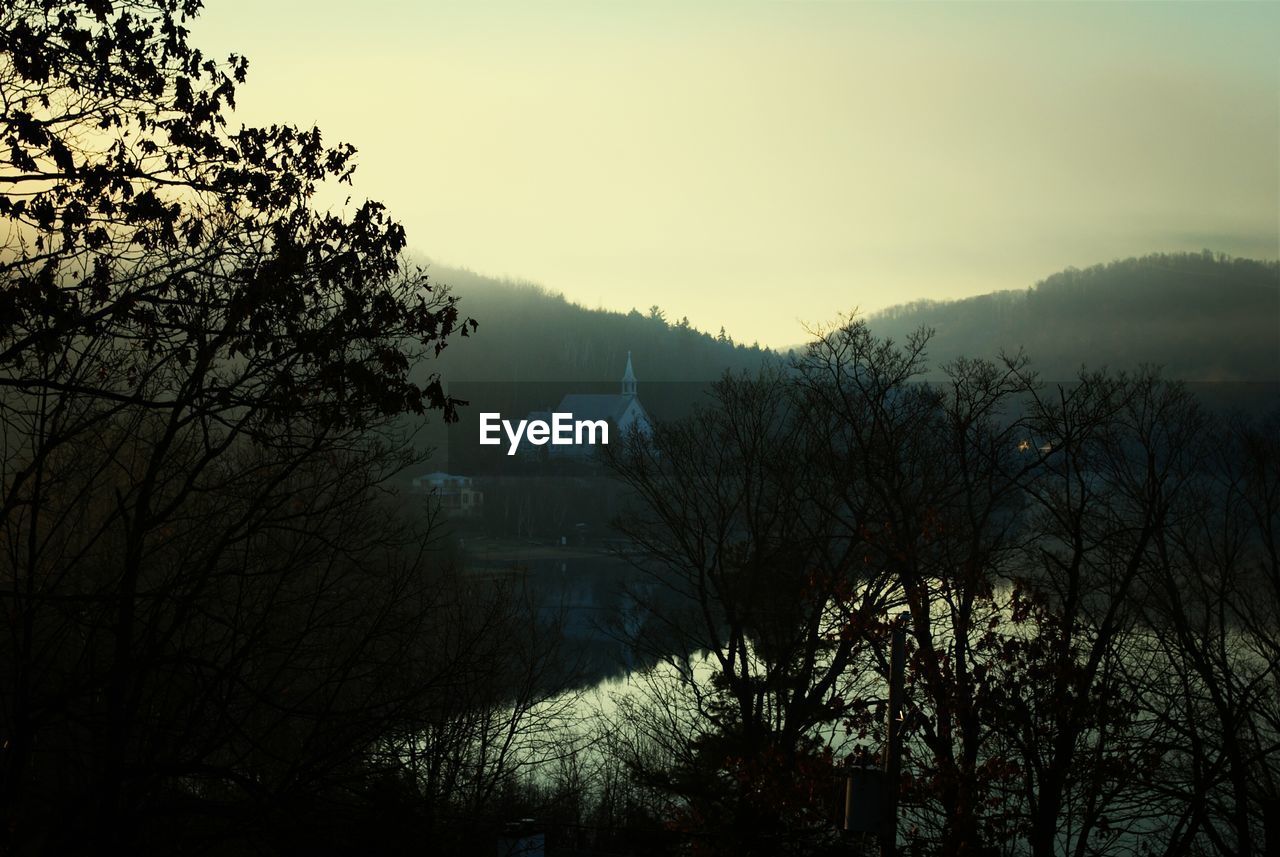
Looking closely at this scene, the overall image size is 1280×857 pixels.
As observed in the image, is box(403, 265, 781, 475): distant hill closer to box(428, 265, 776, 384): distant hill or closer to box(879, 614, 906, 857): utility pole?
box(428, 265, 776, 384): distant hill

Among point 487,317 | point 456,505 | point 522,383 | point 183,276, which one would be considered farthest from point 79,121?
point 487,317

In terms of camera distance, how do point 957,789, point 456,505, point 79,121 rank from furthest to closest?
point 456,505
point 957,789
point 79,121

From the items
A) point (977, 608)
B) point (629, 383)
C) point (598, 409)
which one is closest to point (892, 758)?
point (977, 608)

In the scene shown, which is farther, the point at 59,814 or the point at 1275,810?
the point at 1275,810

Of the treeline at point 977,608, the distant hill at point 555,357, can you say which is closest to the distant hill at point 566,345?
the distant hill at point 555,357

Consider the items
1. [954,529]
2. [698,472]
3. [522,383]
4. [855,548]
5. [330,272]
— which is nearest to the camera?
[330,272]

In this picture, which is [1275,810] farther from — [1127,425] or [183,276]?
[183,276]

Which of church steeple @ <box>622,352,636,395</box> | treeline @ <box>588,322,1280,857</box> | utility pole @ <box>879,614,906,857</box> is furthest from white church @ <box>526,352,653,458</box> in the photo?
utility pole @ <box>879,614,906,857</box>

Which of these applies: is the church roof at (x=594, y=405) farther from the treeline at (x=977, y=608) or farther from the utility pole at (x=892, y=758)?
the utility pole at (x=892, y=758)
